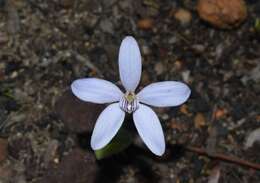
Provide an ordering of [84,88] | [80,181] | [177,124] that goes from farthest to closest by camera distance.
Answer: [177,124]
[80,181]
[84,88]

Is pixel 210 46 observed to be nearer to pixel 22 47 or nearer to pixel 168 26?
pixel 168 26

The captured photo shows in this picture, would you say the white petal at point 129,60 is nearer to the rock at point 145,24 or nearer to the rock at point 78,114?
the rock at point 78,114

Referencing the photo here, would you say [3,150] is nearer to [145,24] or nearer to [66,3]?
[66,3]

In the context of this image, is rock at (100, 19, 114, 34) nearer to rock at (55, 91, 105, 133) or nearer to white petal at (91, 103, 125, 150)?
rock at (55, 91, 105, 133)

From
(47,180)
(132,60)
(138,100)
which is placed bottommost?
(47,180)

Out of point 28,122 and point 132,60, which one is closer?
point 132,60

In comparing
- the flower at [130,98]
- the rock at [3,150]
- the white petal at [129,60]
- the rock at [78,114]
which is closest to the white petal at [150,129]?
the flower at [130,98]

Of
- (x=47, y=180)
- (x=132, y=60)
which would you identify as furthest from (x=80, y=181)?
(x=132, y=60)

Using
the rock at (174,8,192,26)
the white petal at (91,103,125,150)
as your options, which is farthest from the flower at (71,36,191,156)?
the rock at (174,8,192,26)
